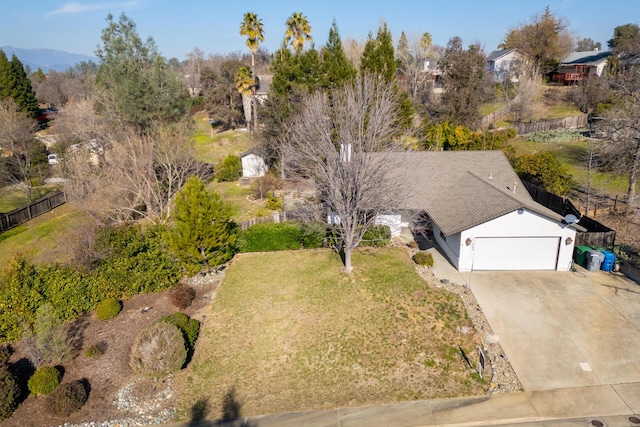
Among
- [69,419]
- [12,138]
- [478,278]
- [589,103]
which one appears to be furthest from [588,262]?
[12,138]

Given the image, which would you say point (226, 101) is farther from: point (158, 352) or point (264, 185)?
point (158, 352)

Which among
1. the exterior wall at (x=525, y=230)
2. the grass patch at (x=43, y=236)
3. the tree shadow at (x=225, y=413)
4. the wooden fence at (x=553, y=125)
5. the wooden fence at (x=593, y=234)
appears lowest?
the tree shadow at (x=225, y=413)

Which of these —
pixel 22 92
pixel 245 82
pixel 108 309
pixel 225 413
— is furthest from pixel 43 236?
pixel 22 92

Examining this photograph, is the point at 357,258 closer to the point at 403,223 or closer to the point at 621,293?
the point at 403,223

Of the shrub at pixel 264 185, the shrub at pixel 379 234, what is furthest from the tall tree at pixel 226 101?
the shrub at pixel 379 234

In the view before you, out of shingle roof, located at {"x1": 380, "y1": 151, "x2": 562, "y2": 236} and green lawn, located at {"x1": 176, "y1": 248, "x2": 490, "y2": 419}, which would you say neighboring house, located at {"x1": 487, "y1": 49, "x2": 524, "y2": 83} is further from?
green lawn, located at {"x1": 176, "y1": 248, "x2": 490, "y2": 419}

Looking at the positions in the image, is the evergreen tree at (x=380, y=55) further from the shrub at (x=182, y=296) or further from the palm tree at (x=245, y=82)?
the shrub at (x=182, y=296)
